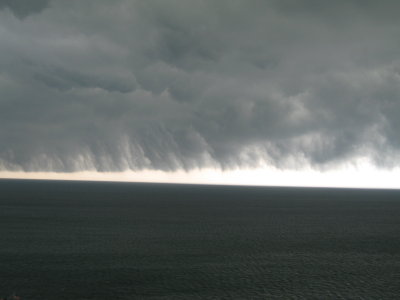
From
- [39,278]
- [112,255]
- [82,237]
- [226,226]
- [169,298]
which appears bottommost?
[169,298]

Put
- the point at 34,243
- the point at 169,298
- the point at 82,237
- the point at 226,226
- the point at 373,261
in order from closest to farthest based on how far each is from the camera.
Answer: the point at 169,298, the point at 373,261, the point at 34,243, the point at 82,237, the point at 226,226

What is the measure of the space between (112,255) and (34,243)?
22.3 m

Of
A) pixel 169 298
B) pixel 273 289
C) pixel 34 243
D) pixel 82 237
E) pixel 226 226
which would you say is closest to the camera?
pixel 169 298

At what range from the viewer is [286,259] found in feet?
240

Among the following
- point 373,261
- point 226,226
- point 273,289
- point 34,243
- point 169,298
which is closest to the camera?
point 169,298

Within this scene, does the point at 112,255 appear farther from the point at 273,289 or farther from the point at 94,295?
the point at 273,289

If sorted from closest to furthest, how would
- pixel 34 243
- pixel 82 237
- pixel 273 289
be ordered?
pixel 273 289 → pixel 34 243 → pixel 82 237

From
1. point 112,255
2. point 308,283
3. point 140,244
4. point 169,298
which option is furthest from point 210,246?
point 169,298

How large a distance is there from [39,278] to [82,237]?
38.2 meters

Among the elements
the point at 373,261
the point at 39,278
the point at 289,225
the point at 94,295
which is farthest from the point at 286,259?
the point at 289,225

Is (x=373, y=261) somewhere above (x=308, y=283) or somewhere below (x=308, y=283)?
above

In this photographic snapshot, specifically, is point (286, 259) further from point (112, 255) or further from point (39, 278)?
point (39, 278)

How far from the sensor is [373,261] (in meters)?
72.8

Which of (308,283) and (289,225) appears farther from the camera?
(289,225)
